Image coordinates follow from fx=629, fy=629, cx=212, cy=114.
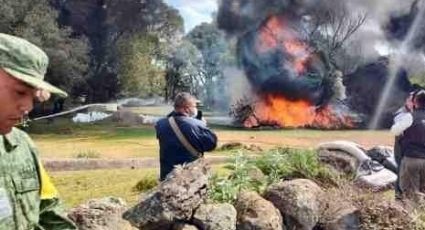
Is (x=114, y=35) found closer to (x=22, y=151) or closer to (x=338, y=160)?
(x=338, y=160)

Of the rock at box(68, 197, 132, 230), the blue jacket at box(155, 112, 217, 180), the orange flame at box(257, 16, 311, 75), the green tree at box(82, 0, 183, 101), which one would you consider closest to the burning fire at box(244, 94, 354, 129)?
the orange flame at box(257, 16, 311, 75)

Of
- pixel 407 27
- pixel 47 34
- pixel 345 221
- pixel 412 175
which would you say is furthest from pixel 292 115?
pixel 345 221

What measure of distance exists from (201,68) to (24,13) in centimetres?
1211

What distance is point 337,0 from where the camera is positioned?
1254 inches

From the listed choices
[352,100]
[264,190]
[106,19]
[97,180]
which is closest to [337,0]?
[352,100]

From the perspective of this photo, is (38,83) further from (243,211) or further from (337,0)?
(337,0)

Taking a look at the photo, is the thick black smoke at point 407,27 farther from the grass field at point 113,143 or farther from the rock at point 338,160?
the rock at point 338,160

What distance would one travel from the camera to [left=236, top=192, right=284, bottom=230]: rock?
4.84 meters

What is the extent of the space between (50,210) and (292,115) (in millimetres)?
28840

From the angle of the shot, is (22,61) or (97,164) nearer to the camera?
(22,61)

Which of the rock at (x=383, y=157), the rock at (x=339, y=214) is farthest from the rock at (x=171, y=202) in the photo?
the rock at (x=383, y=157)


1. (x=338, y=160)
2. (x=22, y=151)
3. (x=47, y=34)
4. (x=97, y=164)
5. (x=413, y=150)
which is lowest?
(x=97, y=164)

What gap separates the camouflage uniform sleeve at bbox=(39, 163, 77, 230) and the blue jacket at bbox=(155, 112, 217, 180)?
3.42 metres

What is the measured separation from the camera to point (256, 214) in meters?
4.92
